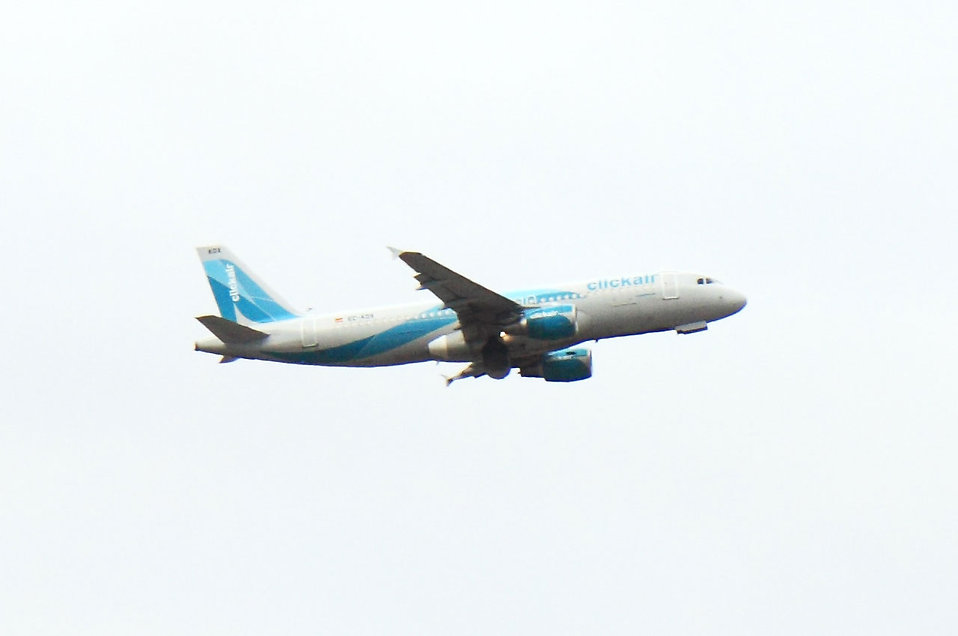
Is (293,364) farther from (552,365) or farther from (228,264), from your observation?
(552,365)

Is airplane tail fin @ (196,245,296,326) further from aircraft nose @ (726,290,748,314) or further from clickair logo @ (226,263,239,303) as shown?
aircraft nose @ (726,290,748,314)

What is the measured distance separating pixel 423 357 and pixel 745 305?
13199 mm

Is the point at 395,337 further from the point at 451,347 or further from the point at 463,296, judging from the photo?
the point at 463,296

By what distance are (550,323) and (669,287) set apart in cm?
545

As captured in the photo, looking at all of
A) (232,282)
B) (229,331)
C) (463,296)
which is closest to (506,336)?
(463,296)

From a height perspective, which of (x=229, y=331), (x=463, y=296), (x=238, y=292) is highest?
(x=238, y=292)

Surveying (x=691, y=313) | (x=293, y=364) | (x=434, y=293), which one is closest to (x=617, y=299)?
(x=691, y=313)

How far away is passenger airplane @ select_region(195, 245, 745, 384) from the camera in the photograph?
57594 mm

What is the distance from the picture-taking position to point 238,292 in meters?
63.2

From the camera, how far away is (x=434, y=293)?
57.0m

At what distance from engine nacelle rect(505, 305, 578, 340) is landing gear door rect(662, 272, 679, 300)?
155 inches

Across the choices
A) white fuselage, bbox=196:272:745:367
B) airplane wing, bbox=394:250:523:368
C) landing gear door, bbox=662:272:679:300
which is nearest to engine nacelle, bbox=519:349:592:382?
white fuselage, bbox=196:272:745:367

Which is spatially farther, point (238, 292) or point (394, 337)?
point (238, 292)

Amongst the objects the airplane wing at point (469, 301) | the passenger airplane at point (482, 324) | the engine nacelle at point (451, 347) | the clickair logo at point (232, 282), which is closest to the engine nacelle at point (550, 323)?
the passenger airplane at point (482, 324)
